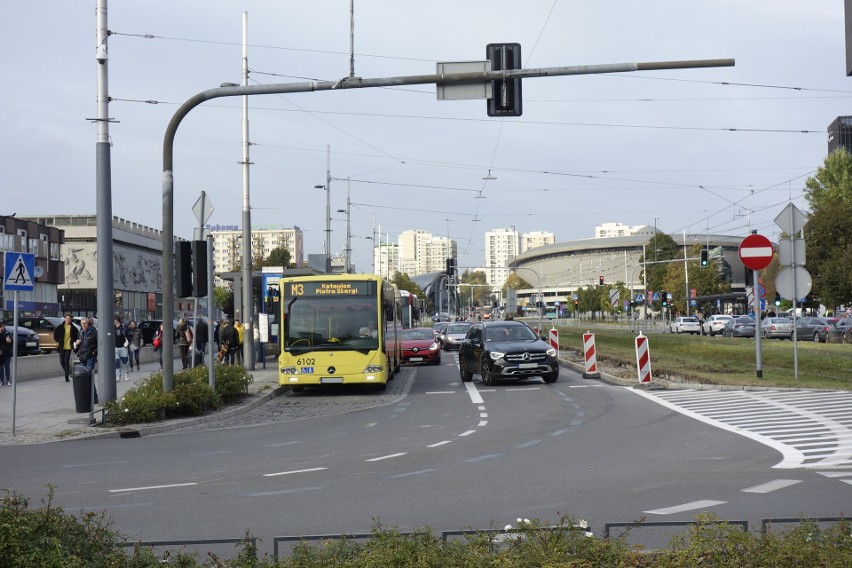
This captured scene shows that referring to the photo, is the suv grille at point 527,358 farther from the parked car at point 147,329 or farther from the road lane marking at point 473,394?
the parked car at point 147,329

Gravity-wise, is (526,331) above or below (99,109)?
below

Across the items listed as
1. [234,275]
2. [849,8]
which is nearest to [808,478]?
[849,8]

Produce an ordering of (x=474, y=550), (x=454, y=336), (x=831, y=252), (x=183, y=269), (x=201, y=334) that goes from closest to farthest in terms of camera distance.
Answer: (x=474, y=550) < (x=183, y=269) < (x=201, y=334) < (x=454, y=336) < (x=831, y=252)

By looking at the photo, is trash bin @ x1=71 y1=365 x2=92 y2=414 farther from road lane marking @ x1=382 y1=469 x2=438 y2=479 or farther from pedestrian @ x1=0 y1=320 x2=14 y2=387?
pedestrian @ x1=0 y1=320 x2=14 y2=387

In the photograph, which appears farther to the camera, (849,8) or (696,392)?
(696,392)

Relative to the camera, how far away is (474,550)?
18.4 feet

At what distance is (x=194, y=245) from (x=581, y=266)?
170m

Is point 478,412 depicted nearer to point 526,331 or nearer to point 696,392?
point 696,392

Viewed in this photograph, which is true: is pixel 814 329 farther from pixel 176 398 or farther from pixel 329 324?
pixel 176 398

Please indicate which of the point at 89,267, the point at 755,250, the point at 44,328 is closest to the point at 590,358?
the point at 755,250

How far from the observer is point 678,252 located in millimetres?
125625

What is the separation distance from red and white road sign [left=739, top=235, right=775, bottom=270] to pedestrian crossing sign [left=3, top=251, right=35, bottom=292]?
15873mm

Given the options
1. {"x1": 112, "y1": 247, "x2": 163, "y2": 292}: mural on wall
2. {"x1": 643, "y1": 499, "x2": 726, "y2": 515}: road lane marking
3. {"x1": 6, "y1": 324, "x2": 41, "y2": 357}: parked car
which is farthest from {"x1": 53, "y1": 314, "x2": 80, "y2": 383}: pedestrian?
{"x1": 112, "y1": 247, "x2": 163, "y2": 292}: mural on wall

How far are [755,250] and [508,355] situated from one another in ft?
22.4
